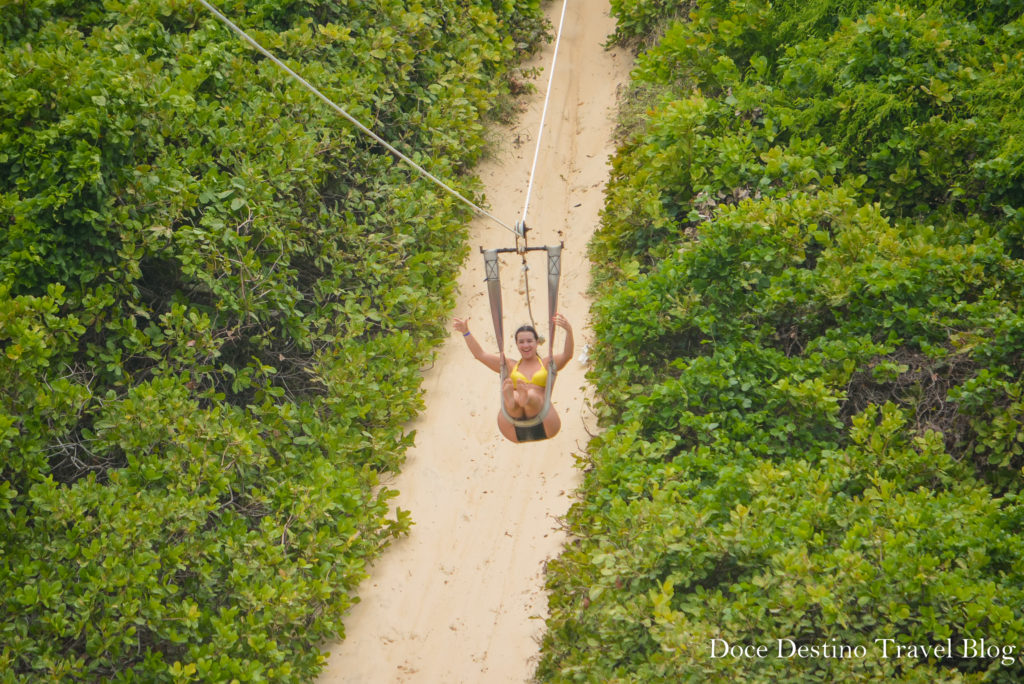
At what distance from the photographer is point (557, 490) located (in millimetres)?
8320

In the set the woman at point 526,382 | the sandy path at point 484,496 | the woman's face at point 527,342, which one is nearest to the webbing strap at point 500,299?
the woman at point 526,382

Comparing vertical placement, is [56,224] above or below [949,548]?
above

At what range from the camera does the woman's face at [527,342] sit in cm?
704

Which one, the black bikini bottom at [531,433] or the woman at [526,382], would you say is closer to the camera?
the woman at [526,382]

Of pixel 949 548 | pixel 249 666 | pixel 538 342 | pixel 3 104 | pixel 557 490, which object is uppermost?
pixel 3 104

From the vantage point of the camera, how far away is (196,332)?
7801 millimetres

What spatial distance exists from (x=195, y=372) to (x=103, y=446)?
0.89 m

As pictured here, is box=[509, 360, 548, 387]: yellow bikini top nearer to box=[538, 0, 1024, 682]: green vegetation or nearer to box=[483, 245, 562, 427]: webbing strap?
box=[483, 245, 562, 427]: webbing strap

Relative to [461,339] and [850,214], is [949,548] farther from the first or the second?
[461,339]

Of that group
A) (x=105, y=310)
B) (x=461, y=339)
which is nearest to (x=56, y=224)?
(x=105, y=310)

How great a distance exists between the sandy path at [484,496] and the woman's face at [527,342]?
1.64 metres

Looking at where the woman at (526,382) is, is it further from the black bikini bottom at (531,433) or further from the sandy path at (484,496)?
the sandy path at (484,496)

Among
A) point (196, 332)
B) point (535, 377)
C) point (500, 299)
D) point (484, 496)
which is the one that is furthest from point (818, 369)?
point (196, 332)

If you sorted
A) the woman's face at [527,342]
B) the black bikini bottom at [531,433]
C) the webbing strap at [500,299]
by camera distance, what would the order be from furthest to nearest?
1. the woman's face at [527,342]
2. the black bikini bottom at [531,433]
3. the webbing strap at [500,299]
